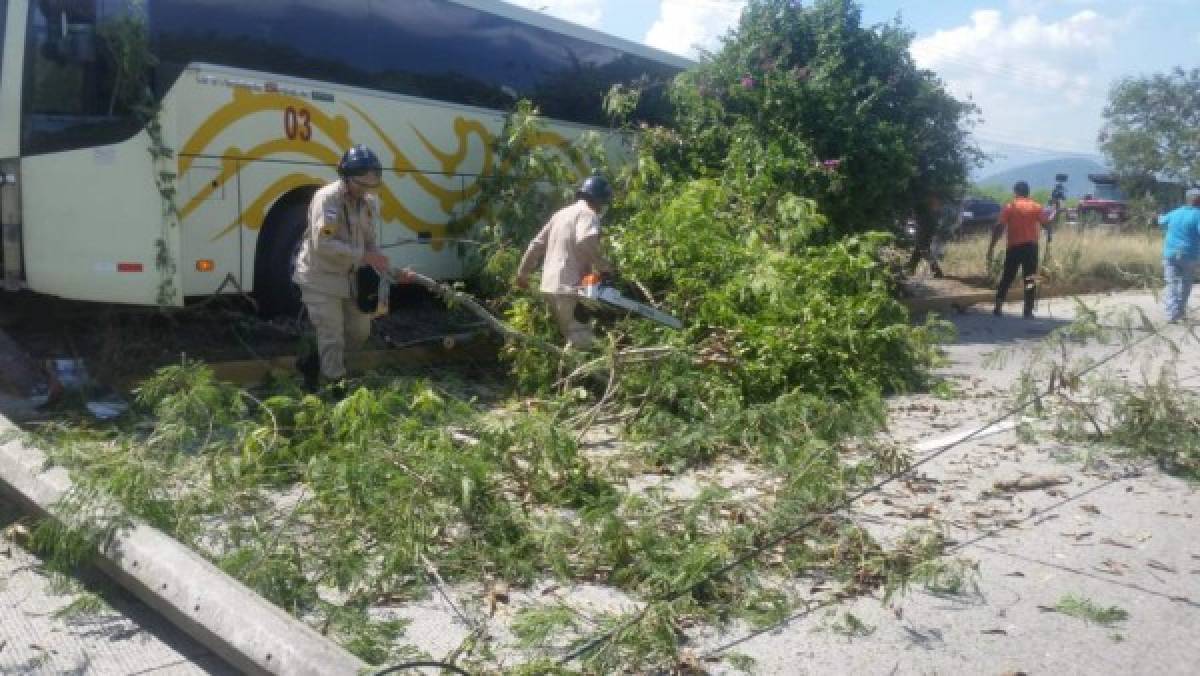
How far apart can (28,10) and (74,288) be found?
1.85 meters

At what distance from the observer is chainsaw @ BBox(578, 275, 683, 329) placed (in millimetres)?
7504

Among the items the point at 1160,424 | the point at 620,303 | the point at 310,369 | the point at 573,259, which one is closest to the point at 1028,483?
the point at 1160,424

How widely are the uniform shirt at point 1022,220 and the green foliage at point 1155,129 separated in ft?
100

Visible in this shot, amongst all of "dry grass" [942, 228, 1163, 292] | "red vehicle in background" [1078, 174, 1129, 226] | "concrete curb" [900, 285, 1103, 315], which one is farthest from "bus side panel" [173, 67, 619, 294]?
"red vehicle in background" [1078, 174, 1129, 226]

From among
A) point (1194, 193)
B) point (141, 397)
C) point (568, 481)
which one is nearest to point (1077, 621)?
point (568, 481)

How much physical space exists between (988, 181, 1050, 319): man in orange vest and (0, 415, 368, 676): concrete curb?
38.1 ft

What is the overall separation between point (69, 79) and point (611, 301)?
154 inches

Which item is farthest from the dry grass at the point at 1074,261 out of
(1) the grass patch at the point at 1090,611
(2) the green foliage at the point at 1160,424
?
(1) the grass patch at the point at 1090,611

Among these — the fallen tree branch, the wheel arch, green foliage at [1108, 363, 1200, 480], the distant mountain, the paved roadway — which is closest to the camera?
the paved roadway

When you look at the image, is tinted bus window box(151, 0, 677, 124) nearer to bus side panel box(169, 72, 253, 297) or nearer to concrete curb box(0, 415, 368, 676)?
bus side panel box(169, 72, 253, 297)

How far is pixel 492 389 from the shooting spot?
8.30m

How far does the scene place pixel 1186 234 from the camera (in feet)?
41.6

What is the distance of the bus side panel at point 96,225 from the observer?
732 centimetres

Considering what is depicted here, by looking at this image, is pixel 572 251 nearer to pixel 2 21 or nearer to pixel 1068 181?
pixel 2 21
